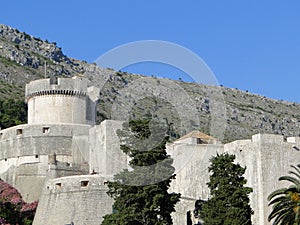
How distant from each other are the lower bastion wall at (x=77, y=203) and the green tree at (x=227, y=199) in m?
6.81

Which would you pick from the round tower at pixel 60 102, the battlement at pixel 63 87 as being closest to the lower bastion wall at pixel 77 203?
the round tower at pixel 60 102

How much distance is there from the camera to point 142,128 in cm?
3838

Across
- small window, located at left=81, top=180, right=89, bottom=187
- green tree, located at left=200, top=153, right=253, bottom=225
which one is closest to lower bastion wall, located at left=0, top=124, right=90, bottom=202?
small window, located at left=81, top=180, right=89, bottom=187

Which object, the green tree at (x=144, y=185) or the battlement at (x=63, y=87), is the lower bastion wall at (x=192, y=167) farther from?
the green tree at (x=144, y=185)

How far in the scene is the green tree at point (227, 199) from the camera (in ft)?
127

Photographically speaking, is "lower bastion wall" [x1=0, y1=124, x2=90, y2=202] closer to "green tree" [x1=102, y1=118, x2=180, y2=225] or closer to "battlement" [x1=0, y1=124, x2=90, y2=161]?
"battlement" [x1=0, y1=124, x2=90, y2=161]

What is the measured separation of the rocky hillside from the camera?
96250mm

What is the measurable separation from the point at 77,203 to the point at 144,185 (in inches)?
317

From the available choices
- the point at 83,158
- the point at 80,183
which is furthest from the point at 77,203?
the point at 83,158

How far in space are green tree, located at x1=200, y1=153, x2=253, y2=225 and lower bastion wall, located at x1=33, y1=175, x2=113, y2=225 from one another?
6.81 metres

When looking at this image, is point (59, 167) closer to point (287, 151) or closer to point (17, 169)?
point (17, 169)

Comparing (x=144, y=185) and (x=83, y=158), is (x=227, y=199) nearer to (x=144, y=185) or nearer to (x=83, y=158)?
(x=144, y=185)

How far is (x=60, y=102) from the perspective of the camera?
5359cm

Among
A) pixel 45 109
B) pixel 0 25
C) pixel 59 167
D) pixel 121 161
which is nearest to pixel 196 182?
pixel 121 161
